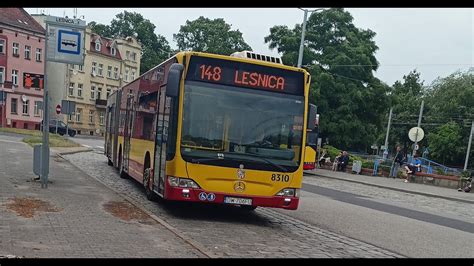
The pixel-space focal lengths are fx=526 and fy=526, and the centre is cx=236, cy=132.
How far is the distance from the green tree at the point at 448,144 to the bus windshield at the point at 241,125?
44.3 m

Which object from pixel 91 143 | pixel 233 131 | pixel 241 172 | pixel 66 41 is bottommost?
pixel 91 143

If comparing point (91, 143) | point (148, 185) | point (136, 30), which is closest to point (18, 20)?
point (91, 143)

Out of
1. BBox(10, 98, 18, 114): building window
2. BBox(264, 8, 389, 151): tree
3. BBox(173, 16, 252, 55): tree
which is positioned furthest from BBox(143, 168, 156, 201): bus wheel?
BBox(173, 16, 252, 55): tree

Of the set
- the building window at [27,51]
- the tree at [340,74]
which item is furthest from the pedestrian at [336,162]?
the building window at [27,51]

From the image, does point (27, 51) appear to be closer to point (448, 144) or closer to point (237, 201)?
point (448, 144)

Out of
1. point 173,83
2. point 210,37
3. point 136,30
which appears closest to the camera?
point 173,83

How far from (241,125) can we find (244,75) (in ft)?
3.36

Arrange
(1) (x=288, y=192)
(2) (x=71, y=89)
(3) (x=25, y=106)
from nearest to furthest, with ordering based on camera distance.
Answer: (1) (x=288, y=192) → (3) (x=25, y=106) → (2) (x=71, y=89)

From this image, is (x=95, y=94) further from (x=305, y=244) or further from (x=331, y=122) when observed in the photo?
(x=305, y=244)

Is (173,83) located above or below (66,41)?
below

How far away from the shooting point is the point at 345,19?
42.4 meters

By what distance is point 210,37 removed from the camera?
78250 mm

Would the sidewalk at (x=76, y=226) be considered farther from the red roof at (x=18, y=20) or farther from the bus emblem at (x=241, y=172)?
the red roof at (x=18, y=20)

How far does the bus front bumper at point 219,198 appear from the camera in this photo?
984 cm
